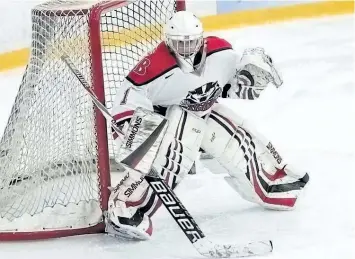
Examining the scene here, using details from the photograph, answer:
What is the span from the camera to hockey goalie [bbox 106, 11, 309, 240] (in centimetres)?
237

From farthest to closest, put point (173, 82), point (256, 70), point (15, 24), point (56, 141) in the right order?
point (15, 24)
point (56, 141)
point (256, 70)
point (173, 82)

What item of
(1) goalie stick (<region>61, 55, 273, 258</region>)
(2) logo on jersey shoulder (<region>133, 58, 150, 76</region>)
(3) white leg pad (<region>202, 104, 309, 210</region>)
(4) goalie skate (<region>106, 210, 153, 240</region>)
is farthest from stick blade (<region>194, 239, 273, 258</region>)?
(2) logo on jersey shoulder (<region>133, 58, 150, 76</region>)

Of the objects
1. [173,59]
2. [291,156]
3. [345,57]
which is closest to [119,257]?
[173,59]

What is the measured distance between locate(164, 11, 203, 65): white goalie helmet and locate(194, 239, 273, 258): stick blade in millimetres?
509

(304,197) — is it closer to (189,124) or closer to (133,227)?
(189,124)

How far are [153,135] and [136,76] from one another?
211 mm

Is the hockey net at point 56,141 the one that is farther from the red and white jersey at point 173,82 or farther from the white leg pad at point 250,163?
the white leg pad at point 250,163

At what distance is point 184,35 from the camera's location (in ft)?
7.76

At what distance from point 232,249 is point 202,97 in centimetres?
43

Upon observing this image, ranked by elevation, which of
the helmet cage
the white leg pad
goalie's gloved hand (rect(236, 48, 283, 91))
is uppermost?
the helmet cage

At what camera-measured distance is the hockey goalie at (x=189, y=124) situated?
237cm

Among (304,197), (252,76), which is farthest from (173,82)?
(304,197)

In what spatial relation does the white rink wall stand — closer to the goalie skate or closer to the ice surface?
the ice surface

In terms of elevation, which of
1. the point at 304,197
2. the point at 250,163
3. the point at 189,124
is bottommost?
the point at 304,197
